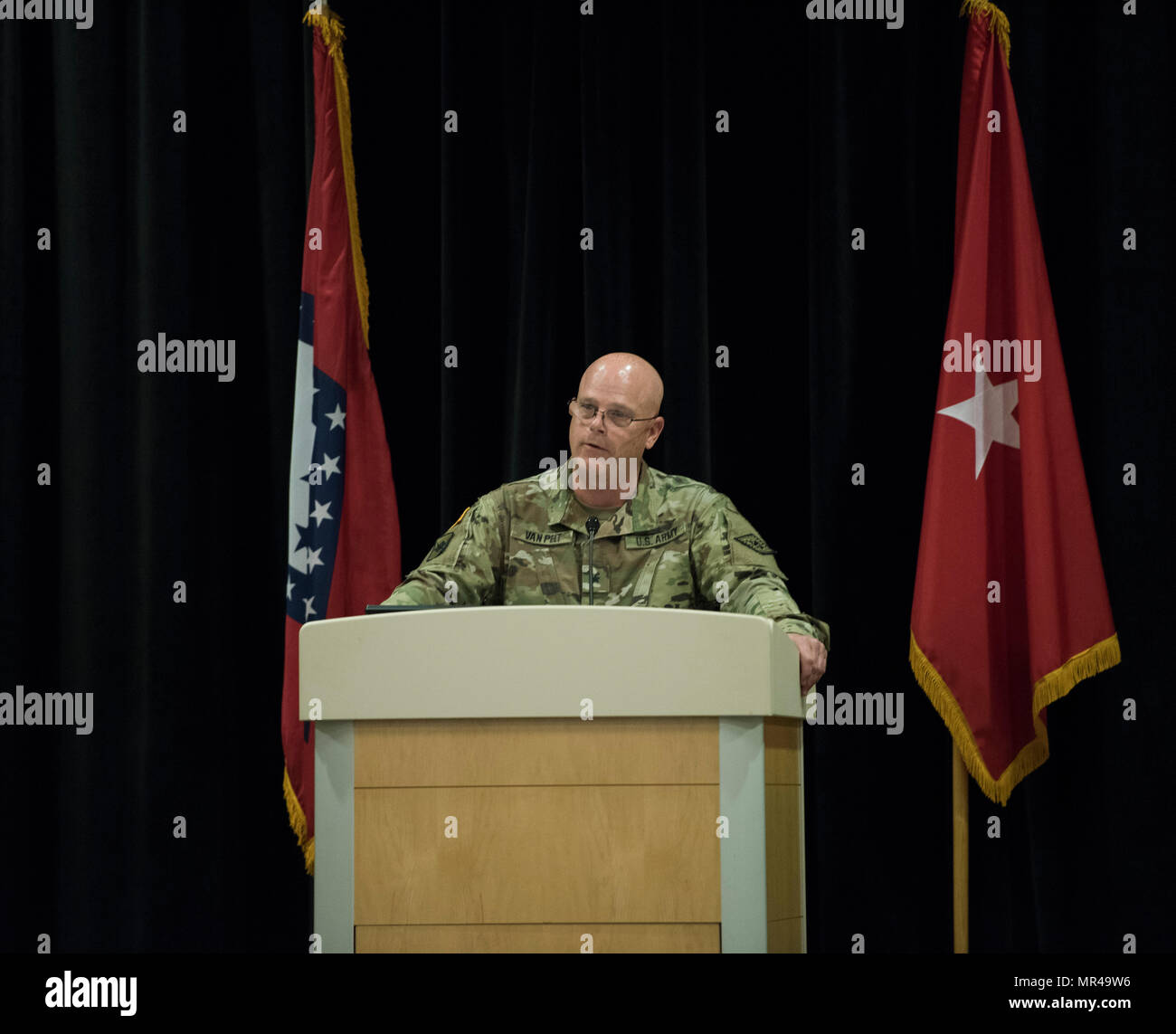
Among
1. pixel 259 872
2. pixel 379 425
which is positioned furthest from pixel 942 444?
pixel 259 872

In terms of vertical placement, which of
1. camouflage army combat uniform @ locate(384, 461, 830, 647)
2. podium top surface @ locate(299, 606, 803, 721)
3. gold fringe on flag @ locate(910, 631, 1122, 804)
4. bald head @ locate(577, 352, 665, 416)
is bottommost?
gold fringe on flag @ locate(910, 631, 1122, 804)

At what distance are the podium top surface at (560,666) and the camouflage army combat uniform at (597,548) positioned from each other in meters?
0.93

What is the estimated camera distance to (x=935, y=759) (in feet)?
12.0

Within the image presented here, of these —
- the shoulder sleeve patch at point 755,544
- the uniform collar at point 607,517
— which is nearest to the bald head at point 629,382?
the uniform collar at point 607,517

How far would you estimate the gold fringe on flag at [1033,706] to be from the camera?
3.29m

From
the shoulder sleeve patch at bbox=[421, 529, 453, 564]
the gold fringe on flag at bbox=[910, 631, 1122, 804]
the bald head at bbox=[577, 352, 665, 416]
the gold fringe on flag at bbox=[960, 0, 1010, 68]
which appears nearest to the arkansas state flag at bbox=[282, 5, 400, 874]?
the shoulder sleeve patch at bbox=[421, 529, 453, 564]

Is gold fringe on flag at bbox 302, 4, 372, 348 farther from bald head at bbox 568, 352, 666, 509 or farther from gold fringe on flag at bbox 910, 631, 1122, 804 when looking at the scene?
gold fringe on flag at bbox 910, 631, 1122, 804

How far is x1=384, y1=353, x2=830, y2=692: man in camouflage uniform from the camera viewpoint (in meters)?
3.03

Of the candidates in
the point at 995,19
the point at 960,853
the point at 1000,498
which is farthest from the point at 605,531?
the point at 995,19

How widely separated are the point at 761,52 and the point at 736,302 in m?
0.70

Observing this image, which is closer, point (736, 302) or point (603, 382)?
point (603, 382)

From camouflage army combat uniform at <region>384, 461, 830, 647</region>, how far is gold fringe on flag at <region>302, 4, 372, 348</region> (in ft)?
2.89
